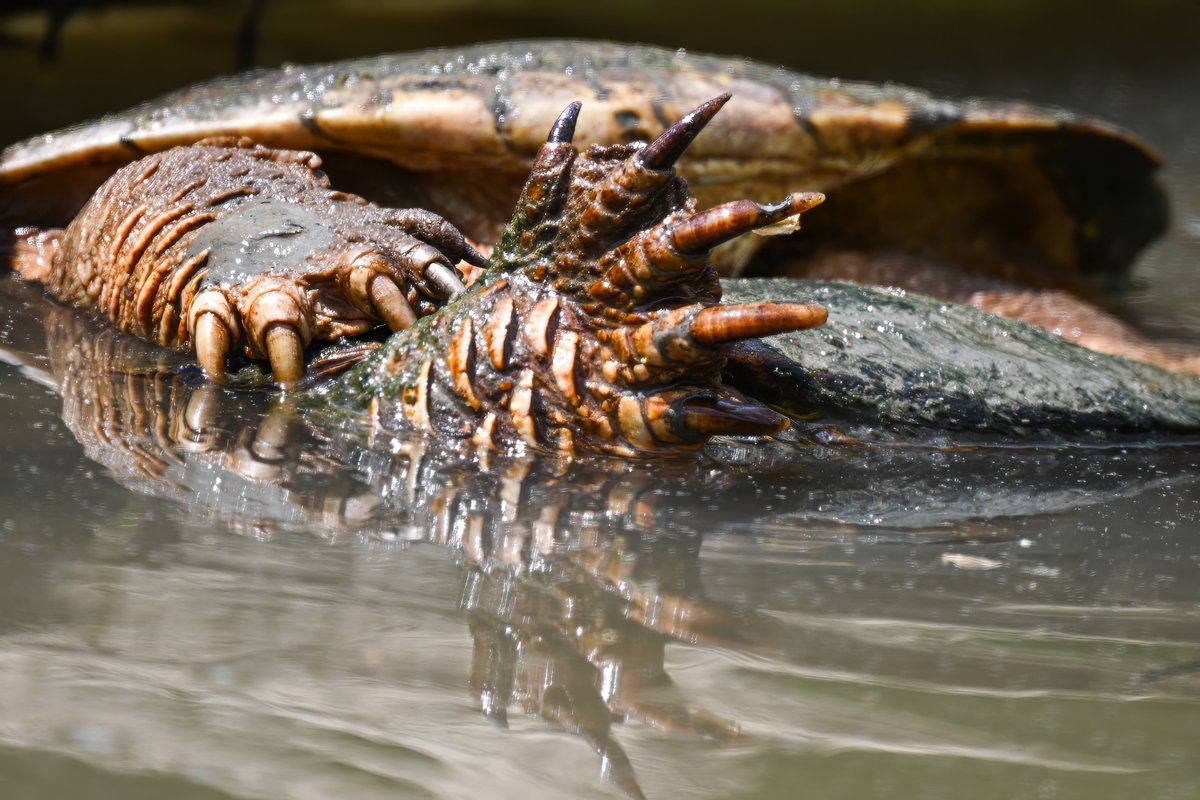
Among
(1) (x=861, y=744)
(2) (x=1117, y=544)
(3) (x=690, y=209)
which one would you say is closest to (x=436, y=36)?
(3) (x=690, y=209)

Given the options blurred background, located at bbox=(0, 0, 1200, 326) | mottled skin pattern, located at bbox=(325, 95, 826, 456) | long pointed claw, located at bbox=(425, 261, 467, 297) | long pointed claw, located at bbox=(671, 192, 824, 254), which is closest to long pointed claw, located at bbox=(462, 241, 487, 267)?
long pointed claw, located at bbox=(425, 261, 467, 297)

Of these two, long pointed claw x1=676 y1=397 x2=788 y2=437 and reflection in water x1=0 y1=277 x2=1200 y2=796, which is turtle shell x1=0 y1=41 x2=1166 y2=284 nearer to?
reflection in water x1=0 y1=277 x2=1200 y2=796

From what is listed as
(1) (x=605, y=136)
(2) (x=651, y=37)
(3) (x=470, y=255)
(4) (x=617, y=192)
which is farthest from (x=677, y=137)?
(2) (x=651, y=37)

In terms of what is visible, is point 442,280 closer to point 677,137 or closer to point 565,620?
point 677,137

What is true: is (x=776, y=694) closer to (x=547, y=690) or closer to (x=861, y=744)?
(x=861, y=744)

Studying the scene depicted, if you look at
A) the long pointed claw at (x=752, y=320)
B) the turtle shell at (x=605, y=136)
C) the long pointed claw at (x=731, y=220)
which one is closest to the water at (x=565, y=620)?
the long pointed claw at (x=752, y=320)
